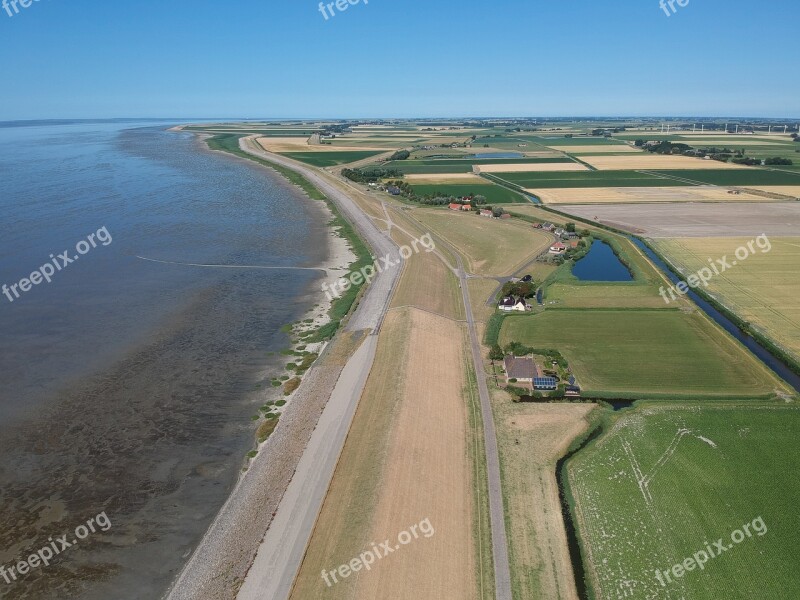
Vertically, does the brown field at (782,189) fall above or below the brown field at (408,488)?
above

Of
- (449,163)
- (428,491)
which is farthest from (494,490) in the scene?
(449,163)

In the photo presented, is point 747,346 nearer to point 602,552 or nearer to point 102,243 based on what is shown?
point 602,552

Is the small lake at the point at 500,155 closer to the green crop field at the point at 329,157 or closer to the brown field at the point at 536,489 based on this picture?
the green crop field at the point at 329,157

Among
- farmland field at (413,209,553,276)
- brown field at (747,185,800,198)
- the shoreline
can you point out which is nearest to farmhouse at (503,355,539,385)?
the shoreline

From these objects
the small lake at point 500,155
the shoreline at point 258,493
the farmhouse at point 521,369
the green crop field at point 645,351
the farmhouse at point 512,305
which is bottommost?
the shoreline at point 258,493

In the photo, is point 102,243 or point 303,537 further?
point 102,243

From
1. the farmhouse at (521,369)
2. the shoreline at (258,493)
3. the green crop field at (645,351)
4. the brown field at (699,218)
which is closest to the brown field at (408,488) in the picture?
the shoreline at (258,493)

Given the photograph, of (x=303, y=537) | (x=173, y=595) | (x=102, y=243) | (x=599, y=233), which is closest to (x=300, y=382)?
(x=303, y=537)
